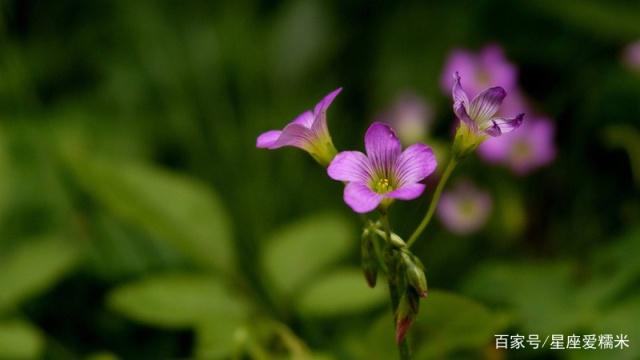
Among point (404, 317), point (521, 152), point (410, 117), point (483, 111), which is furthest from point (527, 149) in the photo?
point (404, 317)

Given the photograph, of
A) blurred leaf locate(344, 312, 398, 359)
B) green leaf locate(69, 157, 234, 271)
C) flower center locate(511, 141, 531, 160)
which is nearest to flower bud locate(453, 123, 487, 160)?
blurred leaf locate(344, 312, 398, 359)

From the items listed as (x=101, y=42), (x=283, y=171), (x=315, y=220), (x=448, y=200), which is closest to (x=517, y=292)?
(x=315, y=220)

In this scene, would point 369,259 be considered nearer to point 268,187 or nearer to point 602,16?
point 268,187

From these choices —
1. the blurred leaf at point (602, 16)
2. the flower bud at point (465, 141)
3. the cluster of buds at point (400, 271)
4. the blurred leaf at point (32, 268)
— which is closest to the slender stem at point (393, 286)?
the cluster of buds at point (400, 271)

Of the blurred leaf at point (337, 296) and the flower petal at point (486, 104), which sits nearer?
the flower petal at point (486, 104)

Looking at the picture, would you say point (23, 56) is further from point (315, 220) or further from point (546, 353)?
point (546, 353)

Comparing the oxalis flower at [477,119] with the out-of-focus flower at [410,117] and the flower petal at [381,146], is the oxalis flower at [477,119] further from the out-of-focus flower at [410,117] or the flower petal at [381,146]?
the out-of-focus flower at [410,117]
